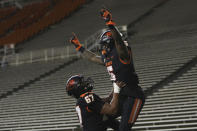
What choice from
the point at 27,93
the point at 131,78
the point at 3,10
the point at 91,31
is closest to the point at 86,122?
the point at 131,78

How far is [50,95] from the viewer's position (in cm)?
1425

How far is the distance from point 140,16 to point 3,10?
1488 centimetres

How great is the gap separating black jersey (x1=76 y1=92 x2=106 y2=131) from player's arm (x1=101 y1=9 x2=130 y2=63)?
2.04 ft

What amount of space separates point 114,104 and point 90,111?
37 centimetres

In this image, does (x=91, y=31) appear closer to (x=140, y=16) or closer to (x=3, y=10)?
(x=140, y=16)

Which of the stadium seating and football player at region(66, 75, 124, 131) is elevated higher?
the stadium seating

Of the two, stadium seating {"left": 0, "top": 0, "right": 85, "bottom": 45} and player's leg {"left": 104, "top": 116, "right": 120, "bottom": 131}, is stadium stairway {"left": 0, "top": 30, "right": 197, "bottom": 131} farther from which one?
stadium seating {"left": 0, "top": 0, "right": 85, "bottom": 45}

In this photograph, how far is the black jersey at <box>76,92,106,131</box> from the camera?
547 centimetres

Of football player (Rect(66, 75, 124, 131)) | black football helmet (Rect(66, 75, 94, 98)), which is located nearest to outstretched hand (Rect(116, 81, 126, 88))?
football player (Rect(66, 75, 124, 131))

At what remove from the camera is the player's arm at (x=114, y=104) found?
17.4ft

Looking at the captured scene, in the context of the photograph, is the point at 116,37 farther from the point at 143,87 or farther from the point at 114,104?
the point at 143,87

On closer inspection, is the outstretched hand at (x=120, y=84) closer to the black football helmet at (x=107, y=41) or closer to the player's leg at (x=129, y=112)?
the player's leg at (x=129, y=112)

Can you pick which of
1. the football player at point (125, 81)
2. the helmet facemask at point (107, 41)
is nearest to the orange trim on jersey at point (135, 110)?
the football player at point (125, 81)

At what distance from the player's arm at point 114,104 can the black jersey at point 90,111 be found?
3.1 inches
